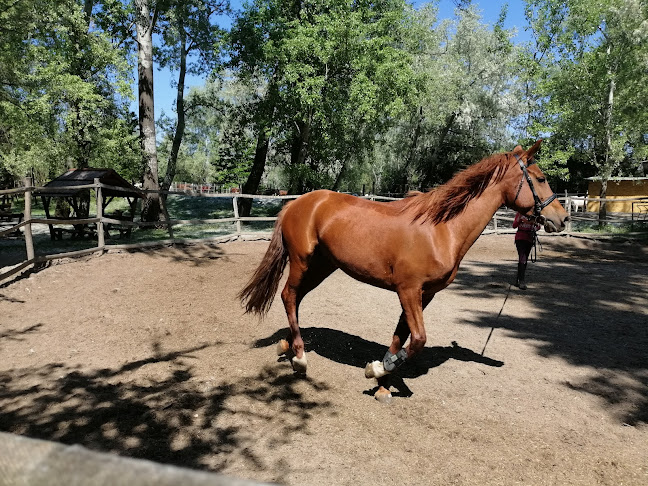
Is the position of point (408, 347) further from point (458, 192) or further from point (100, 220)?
point (100, 220)

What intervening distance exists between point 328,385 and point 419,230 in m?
1.75

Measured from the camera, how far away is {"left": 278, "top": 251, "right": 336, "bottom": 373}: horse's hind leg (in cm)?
464

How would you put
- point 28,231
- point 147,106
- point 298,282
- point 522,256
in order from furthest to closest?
1. point 147,106
2. point 522,256
3. point 28,231
4. point 298,282

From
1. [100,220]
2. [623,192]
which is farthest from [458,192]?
[623,192]

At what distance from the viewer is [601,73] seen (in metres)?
22.3

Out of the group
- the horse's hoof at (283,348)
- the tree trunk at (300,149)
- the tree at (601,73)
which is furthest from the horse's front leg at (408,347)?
the tree at (601,73)

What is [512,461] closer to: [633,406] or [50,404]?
[633,406]

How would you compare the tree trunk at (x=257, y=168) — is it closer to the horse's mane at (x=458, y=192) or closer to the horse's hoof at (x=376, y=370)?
the horse's mane at (x=458, y=192)

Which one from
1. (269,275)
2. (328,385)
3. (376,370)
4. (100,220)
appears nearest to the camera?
(376,370)

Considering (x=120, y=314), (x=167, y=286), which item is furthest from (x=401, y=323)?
(x=167, y=286)

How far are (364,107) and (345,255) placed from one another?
47.1 feet

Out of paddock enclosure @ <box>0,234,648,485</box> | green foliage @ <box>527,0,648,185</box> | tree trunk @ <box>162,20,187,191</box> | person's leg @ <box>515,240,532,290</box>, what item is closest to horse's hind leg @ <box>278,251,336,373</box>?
paddock enclosure @ <box>0,234,648,485</box>

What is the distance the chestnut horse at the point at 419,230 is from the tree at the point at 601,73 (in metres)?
20.3

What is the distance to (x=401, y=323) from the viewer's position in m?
4.23
